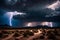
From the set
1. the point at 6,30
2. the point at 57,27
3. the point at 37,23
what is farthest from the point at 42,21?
the point at 6,30

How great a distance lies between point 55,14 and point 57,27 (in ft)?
1.76

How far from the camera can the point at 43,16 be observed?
607 centimetres

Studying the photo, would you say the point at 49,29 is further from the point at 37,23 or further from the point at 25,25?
the point at 25,25

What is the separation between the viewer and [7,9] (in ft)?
20.2

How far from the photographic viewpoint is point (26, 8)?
6.14 m

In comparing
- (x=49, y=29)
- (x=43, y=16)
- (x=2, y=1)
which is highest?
(x=2, y=1)

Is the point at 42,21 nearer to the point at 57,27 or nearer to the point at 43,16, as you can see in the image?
the point at 43,16

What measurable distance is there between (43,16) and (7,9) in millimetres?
1451

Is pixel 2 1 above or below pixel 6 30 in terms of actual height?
above

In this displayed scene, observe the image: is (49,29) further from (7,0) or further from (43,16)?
(7,0)

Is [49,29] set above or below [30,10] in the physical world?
below

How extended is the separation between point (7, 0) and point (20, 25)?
1.11 m

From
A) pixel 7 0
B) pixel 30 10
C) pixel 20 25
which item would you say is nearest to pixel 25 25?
pixel 20 25

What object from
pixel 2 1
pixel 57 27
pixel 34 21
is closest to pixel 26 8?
pixel 34 21
